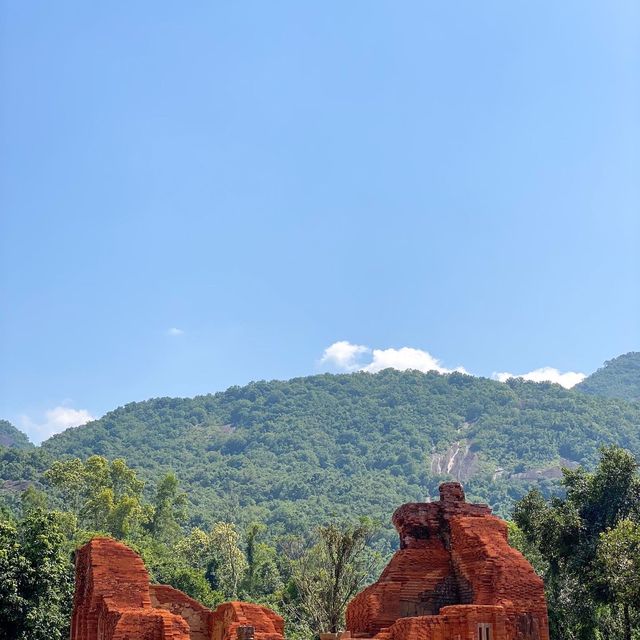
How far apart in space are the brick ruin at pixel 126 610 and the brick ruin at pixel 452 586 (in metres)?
2.27

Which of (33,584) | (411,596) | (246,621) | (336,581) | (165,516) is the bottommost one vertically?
(246,621)

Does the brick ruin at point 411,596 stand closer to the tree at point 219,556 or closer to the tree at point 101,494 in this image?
the tree at point 219,556

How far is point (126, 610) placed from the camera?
48.3 feet

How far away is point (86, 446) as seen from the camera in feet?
604

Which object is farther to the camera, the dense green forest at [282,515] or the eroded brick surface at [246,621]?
the dense green forest at [282,515]

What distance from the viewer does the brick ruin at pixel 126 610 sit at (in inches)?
548

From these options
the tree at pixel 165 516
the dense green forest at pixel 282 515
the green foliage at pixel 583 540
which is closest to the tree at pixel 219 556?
the dense green forest at pixel 282 515

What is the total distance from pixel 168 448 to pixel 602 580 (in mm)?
170611

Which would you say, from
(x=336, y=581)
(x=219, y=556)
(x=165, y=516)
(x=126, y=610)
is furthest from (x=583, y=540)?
(x=165, y=516)

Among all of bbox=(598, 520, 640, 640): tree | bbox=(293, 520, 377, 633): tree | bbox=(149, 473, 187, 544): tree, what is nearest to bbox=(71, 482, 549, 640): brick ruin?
bbox=(598, 520, 640, 640): tree

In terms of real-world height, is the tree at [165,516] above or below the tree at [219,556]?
above

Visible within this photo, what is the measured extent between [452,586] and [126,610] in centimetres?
689

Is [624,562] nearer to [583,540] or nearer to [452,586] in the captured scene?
[583,540]

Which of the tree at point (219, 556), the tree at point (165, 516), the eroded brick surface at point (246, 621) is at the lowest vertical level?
the eroded brick surface at point (246, 621)
